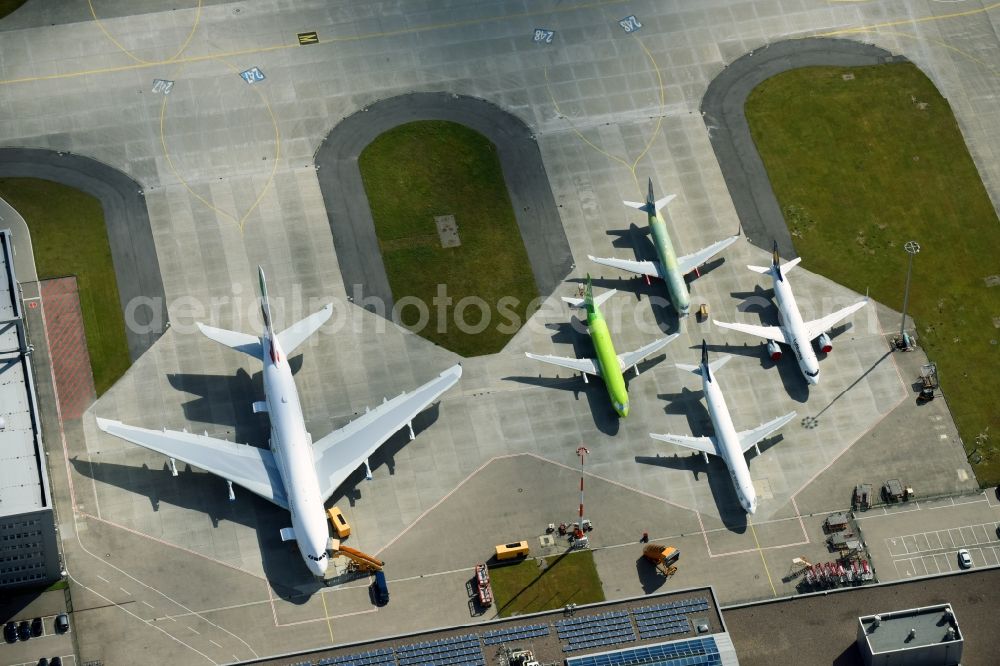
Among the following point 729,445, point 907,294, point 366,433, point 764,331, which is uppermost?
point 764,331

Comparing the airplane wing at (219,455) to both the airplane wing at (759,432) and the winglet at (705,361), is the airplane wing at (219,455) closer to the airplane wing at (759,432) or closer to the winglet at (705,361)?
the winglet at (705,361)

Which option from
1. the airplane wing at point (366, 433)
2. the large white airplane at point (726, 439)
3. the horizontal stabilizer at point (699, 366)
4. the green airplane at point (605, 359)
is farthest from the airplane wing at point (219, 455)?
the horizontal stabilizer at point (699, 366)

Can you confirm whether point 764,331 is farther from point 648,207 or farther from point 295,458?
point 295,458

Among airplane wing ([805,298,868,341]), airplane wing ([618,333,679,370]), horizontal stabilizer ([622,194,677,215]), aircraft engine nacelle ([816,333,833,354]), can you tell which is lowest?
aircraft engine nacelle ([816,333,833,354])

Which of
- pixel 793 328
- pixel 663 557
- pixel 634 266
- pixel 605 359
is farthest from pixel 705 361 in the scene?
pixel 663 557

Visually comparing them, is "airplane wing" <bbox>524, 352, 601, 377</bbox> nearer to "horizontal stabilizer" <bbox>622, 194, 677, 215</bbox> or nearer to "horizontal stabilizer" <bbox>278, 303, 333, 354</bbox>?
"horizontal stabilizer" <bbox>622, 194, 677, 215</bbox>

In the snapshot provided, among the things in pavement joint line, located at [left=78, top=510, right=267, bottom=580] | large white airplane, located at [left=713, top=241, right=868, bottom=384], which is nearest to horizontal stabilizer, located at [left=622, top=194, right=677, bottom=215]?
large white airplane, located at [left=713, top=241, right=868, bottom=384]
